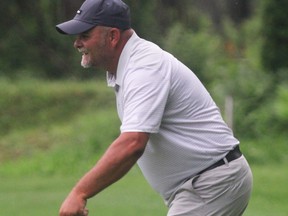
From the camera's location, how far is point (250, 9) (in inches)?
1662

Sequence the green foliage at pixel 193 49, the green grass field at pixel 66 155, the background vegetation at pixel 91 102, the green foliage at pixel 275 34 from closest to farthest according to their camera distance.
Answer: the green grass field at pixel 66 155
the background vegetation at pixel 91 102
the green foliage at pixel 275 34
the green foliage at pixel 193 49

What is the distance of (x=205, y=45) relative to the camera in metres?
28.3

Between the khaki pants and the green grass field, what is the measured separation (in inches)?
266

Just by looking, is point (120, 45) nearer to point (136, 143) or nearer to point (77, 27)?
point (77, 27)

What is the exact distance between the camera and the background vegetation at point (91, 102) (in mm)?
14727

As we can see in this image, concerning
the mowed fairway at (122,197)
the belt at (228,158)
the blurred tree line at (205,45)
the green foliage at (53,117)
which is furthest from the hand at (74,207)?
the green foliage at (53,117)

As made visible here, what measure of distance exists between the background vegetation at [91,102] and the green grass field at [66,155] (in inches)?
0.9

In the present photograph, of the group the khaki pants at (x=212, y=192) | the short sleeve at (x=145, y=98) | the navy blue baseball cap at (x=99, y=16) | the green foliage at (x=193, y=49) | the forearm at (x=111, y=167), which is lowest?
the green foliage at (x=193, y=49)

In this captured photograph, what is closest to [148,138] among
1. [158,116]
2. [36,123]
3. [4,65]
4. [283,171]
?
[158,116]

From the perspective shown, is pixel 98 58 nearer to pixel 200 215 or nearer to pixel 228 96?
pixel 200 215

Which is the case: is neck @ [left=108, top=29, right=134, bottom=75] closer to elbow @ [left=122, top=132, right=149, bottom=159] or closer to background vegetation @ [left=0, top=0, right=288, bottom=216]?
elbow @ [left=122, top=132, right=149, bottom=159]

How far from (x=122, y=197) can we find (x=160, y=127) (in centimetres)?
902

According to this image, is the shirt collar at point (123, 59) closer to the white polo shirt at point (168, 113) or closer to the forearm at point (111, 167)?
the white polo shirt at point (168, 113)

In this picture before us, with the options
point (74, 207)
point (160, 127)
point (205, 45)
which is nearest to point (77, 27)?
point (160, 127)
